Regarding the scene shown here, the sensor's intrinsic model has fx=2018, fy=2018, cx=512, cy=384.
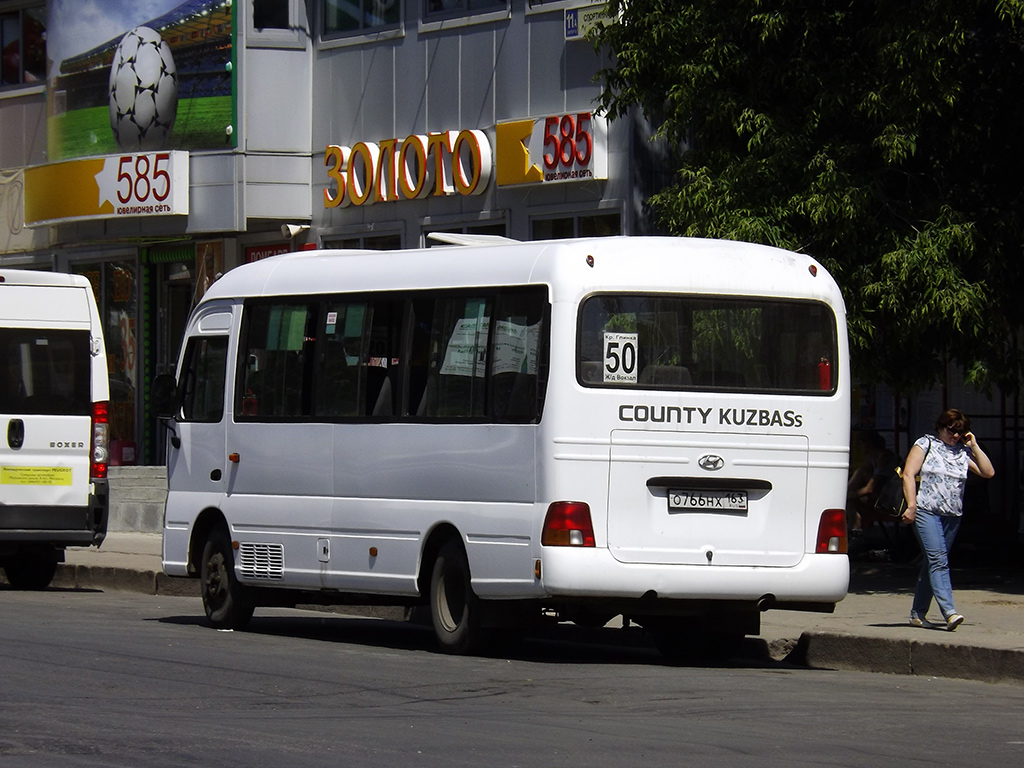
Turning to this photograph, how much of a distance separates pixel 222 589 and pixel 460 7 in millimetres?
11326

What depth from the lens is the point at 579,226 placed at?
22.9 metres

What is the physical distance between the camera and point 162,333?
29.5m

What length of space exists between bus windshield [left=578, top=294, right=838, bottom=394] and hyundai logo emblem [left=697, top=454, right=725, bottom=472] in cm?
43

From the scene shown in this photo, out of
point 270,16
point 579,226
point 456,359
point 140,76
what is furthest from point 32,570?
point 140,76

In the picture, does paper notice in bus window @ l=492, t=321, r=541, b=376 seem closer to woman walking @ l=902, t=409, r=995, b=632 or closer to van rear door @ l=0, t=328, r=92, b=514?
woman walking @ l=902, t=409, r=995, b=632

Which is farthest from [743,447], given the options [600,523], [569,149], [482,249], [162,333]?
[162,333]

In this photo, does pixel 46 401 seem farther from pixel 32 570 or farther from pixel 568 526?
pixel 568 526

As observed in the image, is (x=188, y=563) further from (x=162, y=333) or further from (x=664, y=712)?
(x=162, y=333)

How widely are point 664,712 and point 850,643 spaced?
309 centimetres

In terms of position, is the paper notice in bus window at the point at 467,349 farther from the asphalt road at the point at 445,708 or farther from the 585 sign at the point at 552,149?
the 585 sign at the point at 552,149

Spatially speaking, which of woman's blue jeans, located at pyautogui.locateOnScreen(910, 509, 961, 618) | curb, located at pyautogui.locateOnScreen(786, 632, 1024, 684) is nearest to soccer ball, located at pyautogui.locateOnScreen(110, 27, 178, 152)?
woman's blue jeans, located at pyautogui.locateOnScreen(910, 509, 961, 618)

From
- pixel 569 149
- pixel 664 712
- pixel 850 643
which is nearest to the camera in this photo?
pixel 664 712

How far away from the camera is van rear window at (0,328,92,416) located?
57.6 ft

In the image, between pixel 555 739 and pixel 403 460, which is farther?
A: pixel 403 460
